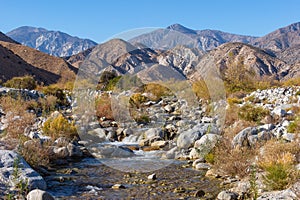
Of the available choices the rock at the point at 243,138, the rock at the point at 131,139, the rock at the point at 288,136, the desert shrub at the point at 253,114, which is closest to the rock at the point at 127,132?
the rock at the point at 131,139

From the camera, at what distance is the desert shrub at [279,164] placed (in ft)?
20.5

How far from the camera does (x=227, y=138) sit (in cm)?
935

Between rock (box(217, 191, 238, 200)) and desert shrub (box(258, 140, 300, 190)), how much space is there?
2.00 ft

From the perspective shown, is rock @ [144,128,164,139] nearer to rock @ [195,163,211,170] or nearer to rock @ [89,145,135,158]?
rock @ [89,145,135,158]

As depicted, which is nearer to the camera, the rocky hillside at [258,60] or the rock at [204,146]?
the rock at [204,146]

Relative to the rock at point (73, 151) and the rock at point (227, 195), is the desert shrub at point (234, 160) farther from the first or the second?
Result: the rock at point (73, 151)

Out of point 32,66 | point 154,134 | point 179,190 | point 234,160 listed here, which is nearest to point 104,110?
point 154,134

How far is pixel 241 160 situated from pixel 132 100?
11.9m

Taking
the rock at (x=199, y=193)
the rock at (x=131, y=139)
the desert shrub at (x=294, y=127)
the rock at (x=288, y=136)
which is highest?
the desert shrub at (x=294, y=127)

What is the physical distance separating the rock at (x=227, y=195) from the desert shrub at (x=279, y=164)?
23.9 inches

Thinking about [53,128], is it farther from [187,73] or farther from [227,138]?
[187,73]

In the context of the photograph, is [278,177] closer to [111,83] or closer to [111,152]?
[111,152]

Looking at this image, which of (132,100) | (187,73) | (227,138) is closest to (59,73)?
(132,100)

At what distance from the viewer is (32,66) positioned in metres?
56.8
